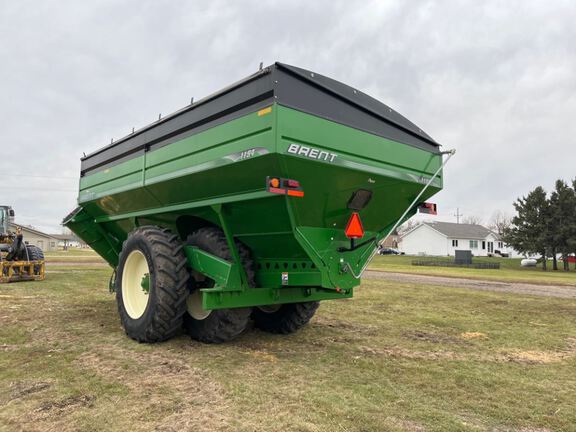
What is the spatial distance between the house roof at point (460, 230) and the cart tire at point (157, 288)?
60389 millimetres

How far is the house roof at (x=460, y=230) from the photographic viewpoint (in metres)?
61.2

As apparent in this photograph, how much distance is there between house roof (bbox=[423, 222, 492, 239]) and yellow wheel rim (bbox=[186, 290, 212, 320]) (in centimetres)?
6012

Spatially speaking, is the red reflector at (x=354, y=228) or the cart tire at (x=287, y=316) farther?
the cart tire at (x=287, y=316)

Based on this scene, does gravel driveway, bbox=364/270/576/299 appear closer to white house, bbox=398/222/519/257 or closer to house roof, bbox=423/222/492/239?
white house, bbox=398/222/519/257

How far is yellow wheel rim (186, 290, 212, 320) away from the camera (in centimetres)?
535

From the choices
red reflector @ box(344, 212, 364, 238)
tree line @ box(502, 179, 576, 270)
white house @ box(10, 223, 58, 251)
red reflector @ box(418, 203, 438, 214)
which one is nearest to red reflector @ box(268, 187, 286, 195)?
red reflector @ box(344, 212, 364, 238)

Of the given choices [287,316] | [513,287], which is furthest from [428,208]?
[513,287]

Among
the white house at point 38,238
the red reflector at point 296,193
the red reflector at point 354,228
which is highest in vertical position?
the white house at point 38,238

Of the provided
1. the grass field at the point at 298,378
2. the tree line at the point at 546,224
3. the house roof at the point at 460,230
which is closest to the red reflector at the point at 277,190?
the grass field at the point at 298,378

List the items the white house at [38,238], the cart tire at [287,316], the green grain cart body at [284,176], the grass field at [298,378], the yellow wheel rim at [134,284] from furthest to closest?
1. the white house at [38,238]
2. the cart tire at [287,316]
3. the yellow wheel rim at [134,284]
4. the green grain cart body at [284,176]
5. the grass field at [298,378]

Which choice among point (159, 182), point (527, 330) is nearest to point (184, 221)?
point (159, 182)

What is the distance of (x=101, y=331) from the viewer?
589 centimetres

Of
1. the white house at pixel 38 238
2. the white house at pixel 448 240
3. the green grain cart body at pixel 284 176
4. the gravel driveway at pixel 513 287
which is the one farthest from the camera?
the white house at pixel 38 238

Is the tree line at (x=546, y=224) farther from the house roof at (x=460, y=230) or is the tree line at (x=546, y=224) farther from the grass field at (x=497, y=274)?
the house roof at (x=460, y=230)
